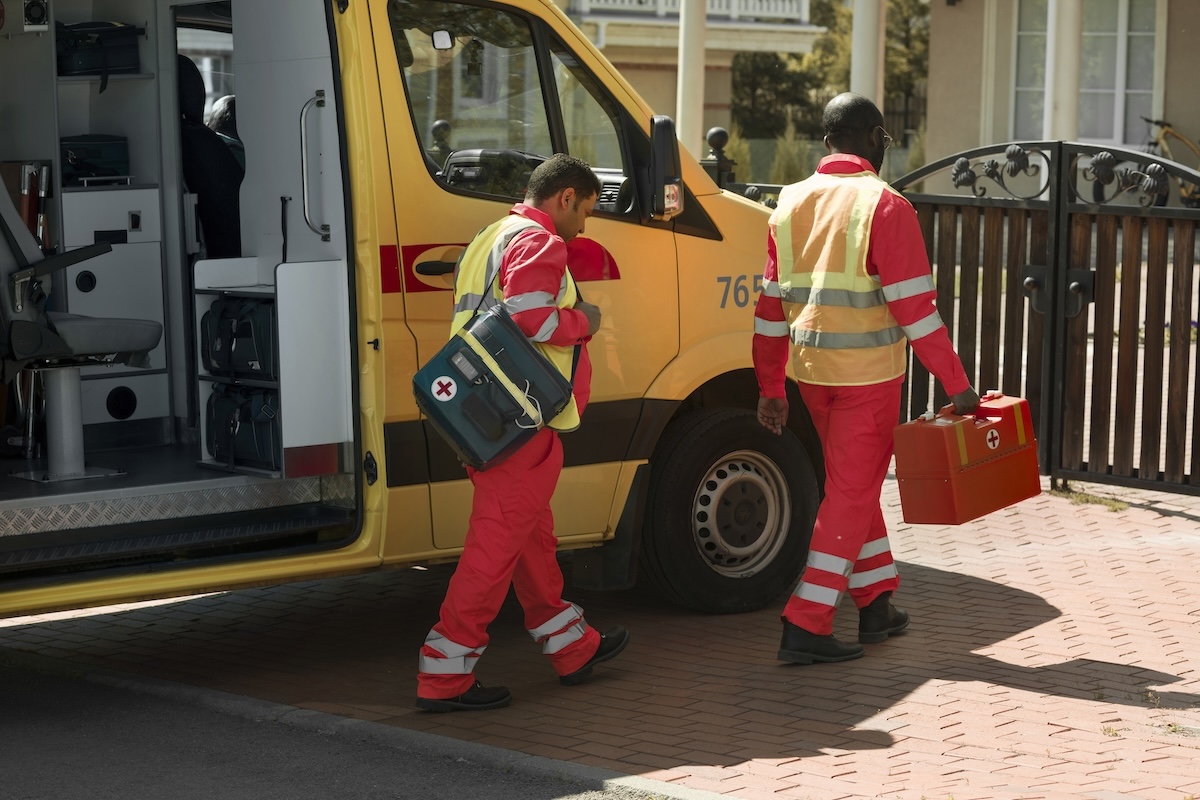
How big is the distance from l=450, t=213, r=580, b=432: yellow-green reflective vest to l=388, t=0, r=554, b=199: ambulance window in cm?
53

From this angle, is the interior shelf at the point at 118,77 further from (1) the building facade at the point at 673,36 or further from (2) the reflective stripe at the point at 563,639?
(1) the building facade at the point at 673,36

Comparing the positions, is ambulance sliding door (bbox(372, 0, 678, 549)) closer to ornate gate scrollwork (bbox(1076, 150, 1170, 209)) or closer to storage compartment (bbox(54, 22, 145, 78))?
storage compartment (bbox(54, 22, 145, 78))

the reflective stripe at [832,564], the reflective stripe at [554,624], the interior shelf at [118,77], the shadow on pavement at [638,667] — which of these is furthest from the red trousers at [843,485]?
the interior shelf at [118,77]

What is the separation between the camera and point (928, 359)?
6.12 m

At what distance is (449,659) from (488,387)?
2.99ft

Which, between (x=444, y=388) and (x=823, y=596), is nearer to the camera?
(x=444, y=388)

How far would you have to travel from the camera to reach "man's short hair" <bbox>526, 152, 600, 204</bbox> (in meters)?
5.74

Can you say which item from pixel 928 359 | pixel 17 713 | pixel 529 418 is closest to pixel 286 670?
pixel 17 713

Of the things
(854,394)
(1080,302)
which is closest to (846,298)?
(854,394)

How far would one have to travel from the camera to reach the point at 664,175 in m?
6.53

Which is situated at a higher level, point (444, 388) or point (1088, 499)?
point (444, 388)

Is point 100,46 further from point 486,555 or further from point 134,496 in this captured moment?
point 486,555

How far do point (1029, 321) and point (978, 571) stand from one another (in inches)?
80.0

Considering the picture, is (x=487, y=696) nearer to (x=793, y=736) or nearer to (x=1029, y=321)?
(x=793, y=736)
